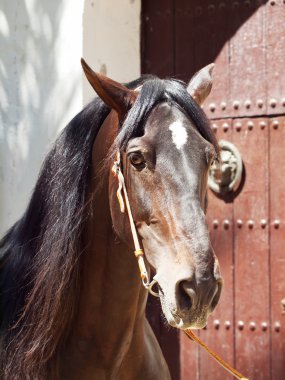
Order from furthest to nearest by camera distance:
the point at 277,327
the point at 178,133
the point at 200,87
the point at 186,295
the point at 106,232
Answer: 1. the point at 277,327
2. the point at 200,87
3. the point at 106,232
4. the point at 178,133
5. the point at 186,295

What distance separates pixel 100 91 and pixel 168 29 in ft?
6.06

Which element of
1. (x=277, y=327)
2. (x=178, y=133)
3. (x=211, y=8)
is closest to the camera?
(x=178, y=133)

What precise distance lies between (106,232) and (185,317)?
16.6 inches

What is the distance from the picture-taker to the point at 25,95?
377 centimetres

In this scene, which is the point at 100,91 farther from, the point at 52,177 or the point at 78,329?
the point at 78,329

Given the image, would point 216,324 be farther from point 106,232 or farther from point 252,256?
point 106,232

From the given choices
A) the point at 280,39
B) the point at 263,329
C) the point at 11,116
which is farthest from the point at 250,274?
the point at 11,116

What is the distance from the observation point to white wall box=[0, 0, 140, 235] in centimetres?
360

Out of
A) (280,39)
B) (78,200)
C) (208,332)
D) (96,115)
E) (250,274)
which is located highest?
(280,39)

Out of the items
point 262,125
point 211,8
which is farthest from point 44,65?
point 262,125

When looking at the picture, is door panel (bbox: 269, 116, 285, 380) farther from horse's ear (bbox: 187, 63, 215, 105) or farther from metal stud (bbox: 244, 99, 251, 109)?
horse's ear (bbox: 187, 63, 215, 105)

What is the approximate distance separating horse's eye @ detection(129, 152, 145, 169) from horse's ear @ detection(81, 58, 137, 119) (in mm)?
162

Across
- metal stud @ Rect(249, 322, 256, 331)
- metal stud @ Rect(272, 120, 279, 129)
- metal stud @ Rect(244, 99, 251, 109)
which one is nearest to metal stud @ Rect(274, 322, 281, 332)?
metal stud @ Rect(249, 322, 256, 331)

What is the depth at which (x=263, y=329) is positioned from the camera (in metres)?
3.50
